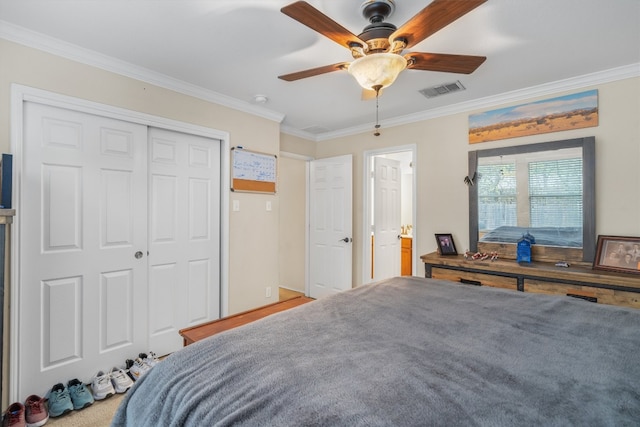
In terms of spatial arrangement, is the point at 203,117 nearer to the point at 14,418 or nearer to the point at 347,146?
the point at 347,146

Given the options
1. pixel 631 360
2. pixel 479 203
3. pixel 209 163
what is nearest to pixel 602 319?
pixel 631 360

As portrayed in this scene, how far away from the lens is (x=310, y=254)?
4512 millimetres

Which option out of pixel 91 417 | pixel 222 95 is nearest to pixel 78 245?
pixel 91 417

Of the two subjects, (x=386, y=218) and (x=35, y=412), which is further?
(x=386, y=218)

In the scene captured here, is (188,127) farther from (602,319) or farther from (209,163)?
(602,319)

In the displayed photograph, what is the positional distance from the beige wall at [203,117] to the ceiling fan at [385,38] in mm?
1538

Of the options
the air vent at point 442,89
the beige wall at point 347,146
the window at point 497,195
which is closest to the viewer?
the beige wall at point 347,146

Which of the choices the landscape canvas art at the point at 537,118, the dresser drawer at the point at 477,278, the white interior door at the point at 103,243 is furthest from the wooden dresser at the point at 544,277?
the white interior door at the point at 103,243

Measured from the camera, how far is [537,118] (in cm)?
285

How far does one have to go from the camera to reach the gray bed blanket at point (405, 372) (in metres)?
0.73

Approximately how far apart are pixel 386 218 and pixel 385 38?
2.92 m

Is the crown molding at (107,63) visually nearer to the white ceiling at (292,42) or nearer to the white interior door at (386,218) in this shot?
the white ceiling at (292,42)

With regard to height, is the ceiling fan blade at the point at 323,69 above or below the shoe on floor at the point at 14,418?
above

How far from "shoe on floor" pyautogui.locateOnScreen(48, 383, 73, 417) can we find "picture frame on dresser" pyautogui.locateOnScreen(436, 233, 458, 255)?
10.8 feet
